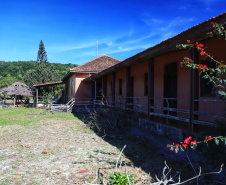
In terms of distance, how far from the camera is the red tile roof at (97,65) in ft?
61.1

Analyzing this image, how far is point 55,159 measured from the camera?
4.95m

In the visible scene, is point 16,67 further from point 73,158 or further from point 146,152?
point 146,152

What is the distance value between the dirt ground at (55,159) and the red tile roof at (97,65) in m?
11.8

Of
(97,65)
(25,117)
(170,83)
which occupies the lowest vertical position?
(25,117)

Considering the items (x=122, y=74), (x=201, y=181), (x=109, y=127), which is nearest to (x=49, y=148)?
(x=109, y=127)

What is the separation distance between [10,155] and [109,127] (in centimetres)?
453

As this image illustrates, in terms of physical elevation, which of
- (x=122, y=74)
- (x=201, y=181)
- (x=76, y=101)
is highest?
(x=122, y=74)

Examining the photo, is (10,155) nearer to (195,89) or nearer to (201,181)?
(201,181)

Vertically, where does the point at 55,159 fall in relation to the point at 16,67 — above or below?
below

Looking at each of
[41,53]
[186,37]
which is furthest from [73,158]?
[41,53]

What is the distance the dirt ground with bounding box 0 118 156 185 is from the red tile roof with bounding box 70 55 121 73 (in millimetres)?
11792

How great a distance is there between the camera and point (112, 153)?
5449mm

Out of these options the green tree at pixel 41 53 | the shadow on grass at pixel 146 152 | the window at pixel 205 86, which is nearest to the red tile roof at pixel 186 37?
the window at pixel 205 86

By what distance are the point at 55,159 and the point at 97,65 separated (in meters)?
15.4
